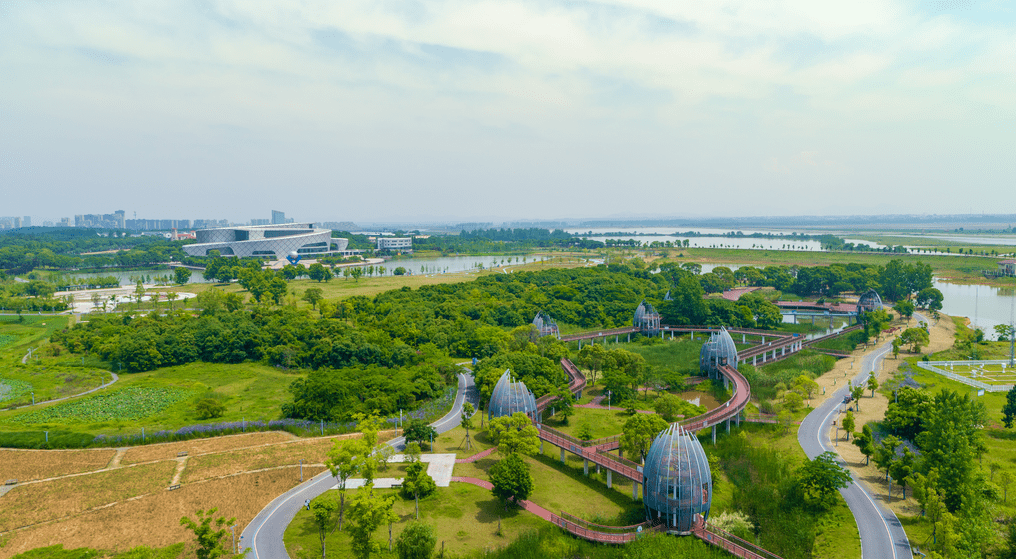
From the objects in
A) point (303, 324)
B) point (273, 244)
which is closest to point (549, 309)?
point (303, 324)

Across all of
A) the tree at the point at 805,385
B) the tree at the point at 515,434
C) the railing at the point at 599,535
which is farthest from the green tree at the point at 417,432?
the tree at the point at 805,385

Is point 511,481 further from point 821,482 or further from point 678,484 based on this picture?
point 821,482

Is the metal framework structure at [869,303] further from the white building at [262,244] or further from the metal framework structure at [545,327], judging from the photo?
the white building at [262,244]

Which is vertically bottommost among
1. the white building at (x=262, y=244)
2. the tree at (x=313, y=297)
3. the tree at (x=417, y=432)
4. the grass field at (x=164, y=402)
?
the grass field at (x=164, y=402)

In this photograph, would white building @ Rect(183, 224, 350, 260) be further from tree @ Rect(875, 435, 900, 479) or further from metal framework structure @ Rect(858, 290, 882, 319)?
tree @ Rect(875, 435, 900, 479)

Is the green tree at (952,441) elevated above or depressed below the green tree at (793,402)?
above

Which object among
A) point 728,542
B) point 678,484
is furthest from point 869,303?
point 728,542

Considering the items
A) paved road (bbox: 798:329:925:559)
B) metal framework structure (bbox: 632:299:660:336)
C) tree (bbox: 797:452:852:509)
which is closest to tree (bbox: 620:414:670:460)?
tree (bbox: 797:452:852:509)
